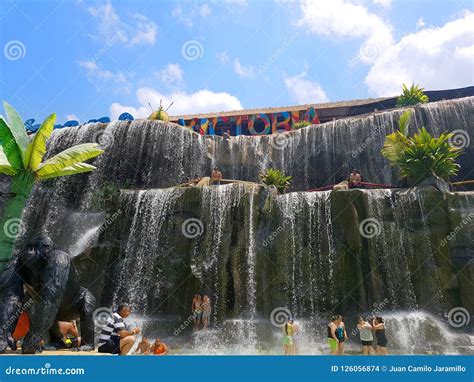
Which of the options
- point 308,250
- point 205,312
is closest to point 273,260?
point 308,250

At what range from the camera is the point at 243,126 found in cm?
4003

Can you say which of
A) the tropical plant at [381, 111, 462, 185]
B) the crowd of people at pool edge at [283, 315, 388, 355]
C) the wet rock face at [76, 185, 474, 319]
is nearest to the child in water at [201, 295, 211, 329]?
the wet rock face at [76, 185, 474, 319]

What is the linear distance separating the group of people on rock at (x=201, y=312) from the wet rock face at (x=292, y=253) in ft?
2.93

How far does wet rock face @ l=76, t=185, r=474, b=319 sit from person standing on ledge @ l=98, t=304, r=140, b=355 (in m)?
8.12

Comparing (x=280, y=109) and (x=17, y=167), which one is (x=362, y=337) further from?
(x=280, y=109)

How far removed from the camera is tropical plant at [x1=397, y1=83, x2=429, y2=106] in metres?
31.9

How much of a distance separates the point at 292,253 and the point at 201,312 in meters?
4.16

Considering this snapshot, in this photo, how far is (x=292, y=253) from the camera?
1692 cm

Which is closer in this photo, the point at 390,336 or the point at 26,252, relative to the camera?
the point at 26,252

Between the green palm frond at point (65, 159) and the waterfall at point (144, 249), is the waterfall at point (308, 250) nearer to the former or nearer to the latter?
the waterfall at point (144, 249)

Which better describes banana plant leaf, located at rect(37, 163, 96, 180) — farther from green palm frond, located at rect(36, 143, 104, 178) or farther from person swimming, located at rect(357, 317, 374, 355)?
person swimming, located at rect(357, 317, 374, 355)

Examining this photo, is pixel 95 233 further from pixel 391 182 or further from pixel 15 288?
pixel 391 182
